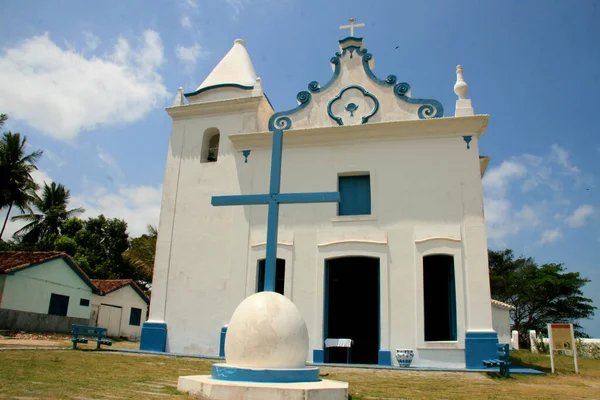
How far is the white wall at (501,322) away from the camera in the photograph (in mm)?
20583

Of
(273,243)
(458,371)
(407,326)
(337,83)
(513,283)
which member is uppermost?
(337,83)

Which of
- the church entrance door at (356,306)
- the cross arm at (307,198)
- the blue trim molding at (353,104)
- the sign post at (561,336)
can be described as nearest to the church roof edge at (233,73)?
the blue trim molding at (353,104)

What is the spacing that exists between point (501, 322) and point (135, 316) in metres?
20.0

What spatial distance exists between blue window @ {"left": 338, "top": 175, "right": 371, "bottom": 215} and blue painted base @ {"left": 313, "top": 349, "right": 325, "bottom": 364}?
3466 mm

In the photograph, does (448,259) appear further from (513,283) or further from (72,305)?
(513,283)

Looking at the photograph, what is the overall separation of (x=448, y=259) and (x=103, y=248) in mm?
27573

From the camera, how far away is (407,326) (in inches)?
450

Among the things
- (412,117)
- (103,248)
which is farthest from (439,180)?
(103,248)

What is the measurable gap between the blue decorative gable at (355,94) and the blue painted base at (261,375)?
8555 mm

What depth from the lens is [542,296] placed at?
107ft

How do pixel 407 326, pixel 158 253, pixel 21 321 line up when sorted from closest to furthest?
pixel 407 326 → pixel 158 253 → pixel 21 321

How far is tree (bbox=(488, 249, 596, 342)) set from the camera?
31.9 m

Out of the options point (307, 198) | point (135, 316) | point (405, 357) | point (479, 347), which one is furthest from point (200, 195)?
point (135, 316)

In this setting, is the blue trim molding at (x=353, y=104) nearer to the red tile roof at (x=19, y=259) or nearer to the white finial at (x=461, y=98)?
the white finial at (x=461, y=98)
